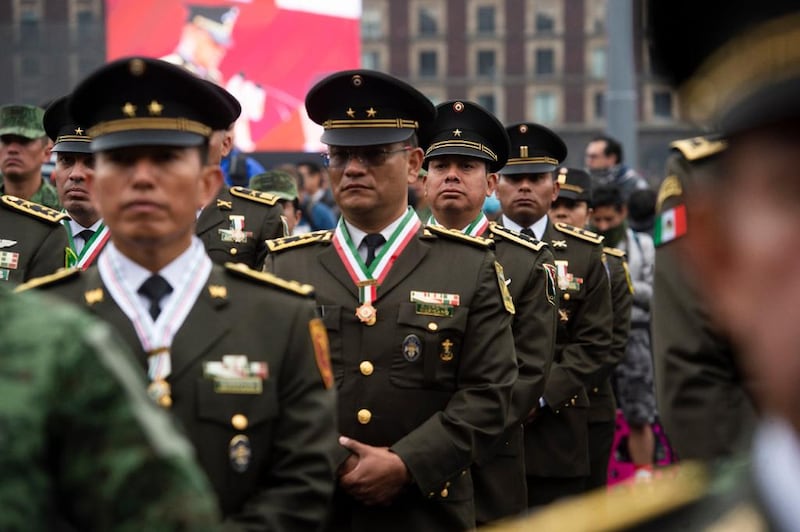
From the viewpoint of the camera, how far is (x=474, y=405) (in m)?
5.08

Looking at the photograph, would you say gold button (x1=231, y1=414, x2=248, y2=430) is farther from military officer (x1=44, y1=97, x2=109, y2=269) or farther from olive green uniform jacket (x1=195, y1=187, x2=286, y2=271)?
olive green uniform jacket (x1=195, y1=187, x2=286, y2=271)

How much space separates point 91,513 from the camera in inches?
83.2

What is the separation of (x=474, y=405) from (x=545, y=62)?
83473 millimetres

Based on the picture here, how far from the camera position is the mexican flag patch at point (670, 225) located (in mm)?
3832

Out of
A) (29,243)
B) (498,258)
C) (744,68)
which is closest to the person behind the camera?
(744,68)

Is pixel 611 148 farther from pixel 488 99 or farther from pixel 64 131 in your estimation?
Answer: pixel 488 99

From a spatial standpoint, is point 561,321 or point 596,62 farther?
point 596,62

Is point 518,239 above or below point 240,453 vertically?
above

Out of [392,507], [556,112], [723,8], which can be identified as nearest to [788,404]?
[723,8]

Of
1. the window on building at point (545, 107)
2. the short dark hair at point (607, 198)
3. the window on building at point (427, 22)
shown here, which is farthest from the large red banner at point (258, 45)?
the window on building at point (427, 22)

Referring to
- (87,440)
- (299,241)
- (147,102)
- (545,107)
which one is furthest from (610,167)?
(545,107)

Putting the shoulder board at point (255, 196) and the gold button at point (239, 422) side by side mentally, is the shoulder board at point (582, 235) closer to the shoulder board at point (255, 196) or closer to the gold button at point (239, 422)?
the shoulder board at point (255, 196)

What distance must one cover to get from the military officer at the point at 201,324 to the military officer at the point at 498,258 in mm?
2566

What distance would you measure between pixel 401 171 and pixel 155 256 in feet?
5.94
